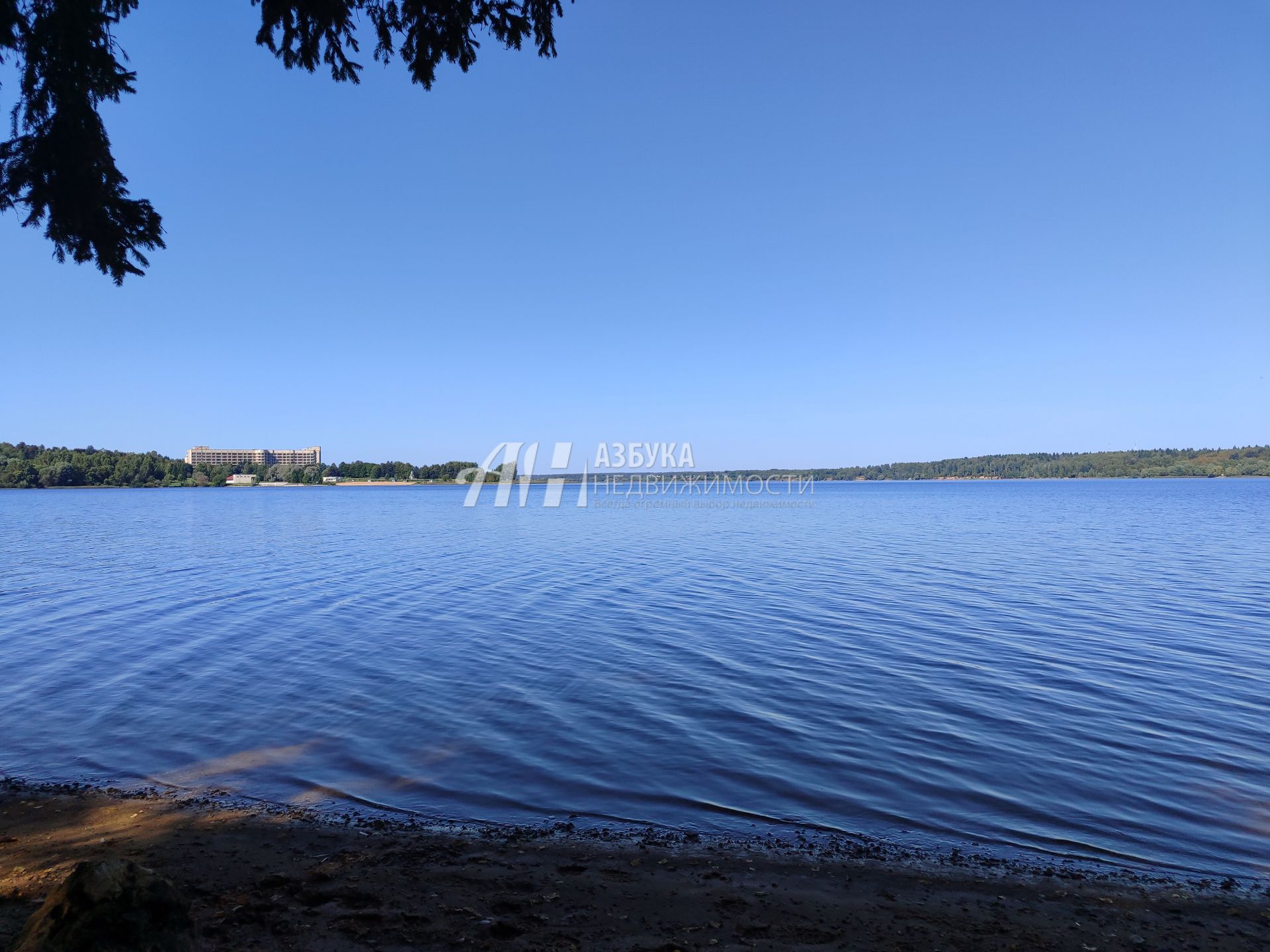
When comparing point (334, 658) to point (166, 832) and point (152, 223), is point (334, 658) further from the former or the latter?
point (152, 223)

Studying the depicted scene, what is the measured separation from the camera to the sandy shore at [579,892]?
4234 mm

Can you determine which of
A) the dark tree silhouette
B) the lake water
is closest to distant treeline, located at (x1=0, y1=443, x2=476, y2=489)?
the lake water

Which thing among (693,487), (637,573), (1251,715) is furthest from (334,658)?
(693,487)

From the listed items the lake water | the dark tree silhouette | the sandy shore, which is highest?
the dark tree silhouette

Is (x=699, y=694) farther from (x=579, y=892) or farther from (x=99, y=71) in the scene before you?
(x=99, y=71)

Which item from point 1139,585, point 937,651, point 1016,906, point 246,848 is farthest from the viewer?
point 1139,585

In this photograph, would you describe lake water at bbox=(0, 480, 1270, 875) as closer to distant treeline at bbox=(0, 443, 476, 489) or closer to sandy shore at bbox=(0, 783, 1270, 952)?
sandy shore at bbox=(0, 783, 1270, 952)

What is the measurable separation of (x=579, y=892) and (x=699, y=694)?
18.6 ft

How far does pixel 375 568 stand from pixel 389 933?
23469 mm

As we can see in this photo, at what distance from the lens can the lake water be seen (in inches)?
267

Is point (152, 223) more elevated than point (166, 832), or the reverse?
point (152, 223)

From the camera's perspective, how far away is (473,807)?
6574 millimetres

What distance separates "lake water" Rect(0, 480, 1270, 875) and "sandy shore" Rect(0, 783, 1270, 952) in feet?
2.14

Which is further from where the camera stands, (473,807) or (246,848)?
(473,807)
